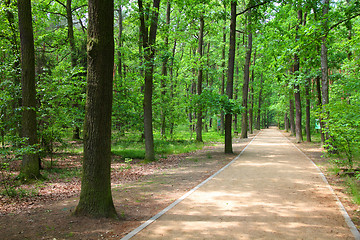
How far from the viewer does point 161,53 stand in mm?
11336

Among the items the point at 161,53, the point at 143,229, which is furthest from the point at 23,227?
the point at 161,53

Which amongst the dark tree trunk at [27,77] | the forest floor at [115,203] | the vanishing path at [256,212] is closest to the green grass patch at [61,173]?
the forest floor at [115,203]

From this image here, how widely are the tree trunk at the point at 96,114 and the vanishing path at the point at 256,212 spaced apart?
1262mm

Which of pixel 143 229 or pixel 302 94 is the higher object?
pixel 302 94

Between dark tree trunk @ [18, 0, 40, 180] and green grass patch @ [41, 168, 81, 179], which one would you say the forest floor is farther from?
dark tree trunk @ [18, 0, 40, 180]

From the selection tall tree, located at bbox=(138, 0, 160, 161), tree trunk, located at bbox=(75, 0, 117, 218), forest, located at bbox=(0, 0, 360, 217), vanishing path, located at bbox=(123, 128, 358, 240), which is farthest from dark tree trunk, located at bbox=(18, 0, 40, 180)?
vanishing path, located at bbox=(123, 128, 358, 240)

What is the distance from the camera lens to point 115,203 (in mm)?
6059

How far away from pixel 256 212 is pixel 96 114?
3.75m

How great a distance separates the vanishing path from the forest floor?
45cm

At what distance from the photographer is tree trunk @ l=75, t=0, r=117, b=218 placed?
4.82m

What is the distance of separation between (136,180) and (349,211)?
620cm

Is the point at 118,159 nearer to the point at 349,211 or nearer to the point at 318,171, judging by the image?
the point at 318,171

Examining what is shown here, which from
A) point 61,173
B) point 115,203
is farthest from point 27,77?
point 115,203

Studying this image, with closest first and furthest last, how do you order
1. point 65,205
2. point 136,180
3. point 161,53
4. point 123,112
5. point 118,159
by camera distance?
point 65,205
point 136,180
point 161,53
point 118,159
point 123,112
